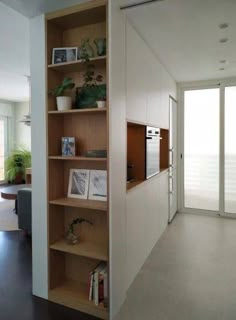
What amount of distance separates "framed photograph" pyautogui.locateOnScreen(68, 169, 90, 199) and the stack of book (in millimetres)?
633

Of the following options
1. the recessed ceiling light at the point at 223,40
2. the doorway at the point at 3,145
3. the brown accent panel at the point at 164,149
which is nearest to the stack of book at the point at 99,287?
the brown accent panel at the point at 164,149

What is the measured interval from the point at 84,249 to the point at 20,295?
0.79 m

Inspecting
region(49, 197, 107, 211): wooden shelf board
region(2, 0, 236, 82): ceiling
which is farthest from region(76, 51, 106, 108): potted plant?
region(49, 197, 107, 211): wooden shelf board

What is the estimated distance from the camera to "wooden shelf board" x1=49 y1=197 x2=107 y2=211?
2.04m

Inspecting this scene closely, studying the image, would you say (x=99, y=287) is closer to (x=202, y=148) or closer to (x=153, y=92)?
(x=153, y=92)

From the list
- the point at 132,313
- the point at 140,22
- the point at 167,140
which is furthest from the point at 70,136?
the point at 167,140

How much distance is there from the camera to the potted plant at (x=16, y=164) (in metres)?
7.97

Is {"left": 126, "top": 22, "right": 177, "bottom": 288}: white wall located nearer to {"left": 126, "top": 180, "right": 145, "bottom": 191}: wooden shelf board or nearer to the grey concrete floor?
{"left": 126, "top": 180, "right": 145, "bottom": 191}: wooden shelf board

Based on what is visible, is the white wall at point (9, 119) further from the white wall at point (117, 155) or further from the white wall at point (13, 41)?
the white wall at point (117, 155)

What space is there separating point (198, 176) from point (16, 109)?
6.44 meters

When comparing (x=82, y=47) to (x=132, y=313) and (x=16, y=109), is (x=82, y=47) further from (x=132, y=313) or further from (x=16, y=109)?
(x=16, y=109)

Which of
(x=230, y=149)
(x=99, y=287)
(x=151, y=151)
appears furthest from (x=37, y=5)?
(x=230, y=149)

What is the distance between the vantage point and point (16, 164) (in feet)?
26.2

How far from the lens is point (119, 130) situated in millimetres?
2127
